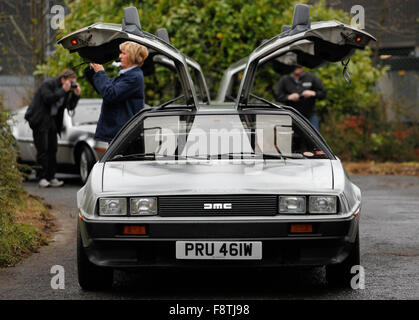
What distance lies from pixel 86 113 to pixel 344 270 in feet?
29.6

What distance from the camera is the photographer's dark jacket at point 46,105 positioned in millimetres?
13344

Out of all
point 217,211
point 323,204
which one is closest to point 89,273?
point 217,211

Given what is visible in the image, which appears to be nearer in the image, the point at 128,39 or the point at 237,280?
the point at 237,280

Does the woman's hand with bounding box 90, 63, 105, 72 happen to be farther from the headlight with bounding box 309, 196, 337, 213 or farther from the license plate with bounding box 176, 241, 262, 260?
the headlight with bounding box 309, 196, 337, 213

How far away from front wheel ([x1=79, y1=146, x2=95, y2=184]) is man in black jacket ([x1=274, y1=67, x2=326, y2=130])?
309 centimetres

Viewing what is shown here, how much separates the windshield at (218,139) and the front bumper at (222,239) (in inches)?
36.5

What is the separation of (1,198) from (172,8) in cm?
907

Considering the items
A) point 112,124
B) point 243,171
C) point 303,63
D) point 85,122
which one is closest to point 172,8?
point 85,122

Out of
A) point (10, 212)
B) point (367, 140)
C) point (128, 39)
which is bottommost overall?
point (367, 140)

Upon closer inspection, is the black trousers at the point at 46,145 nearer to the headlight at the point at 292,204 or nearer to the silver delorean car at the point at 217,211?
the silver delorean car at the point at 217,211

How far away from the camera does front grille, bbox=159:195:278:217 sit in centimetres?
548

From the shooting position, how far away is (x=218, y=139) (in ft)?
21.4

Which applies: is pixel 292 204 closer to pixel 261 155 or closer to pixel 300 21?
pixel 261 155

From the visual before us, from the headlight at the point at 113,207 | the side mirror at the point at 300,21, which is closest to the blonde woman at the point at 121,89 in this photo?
the side mirror at the point at 300,21
